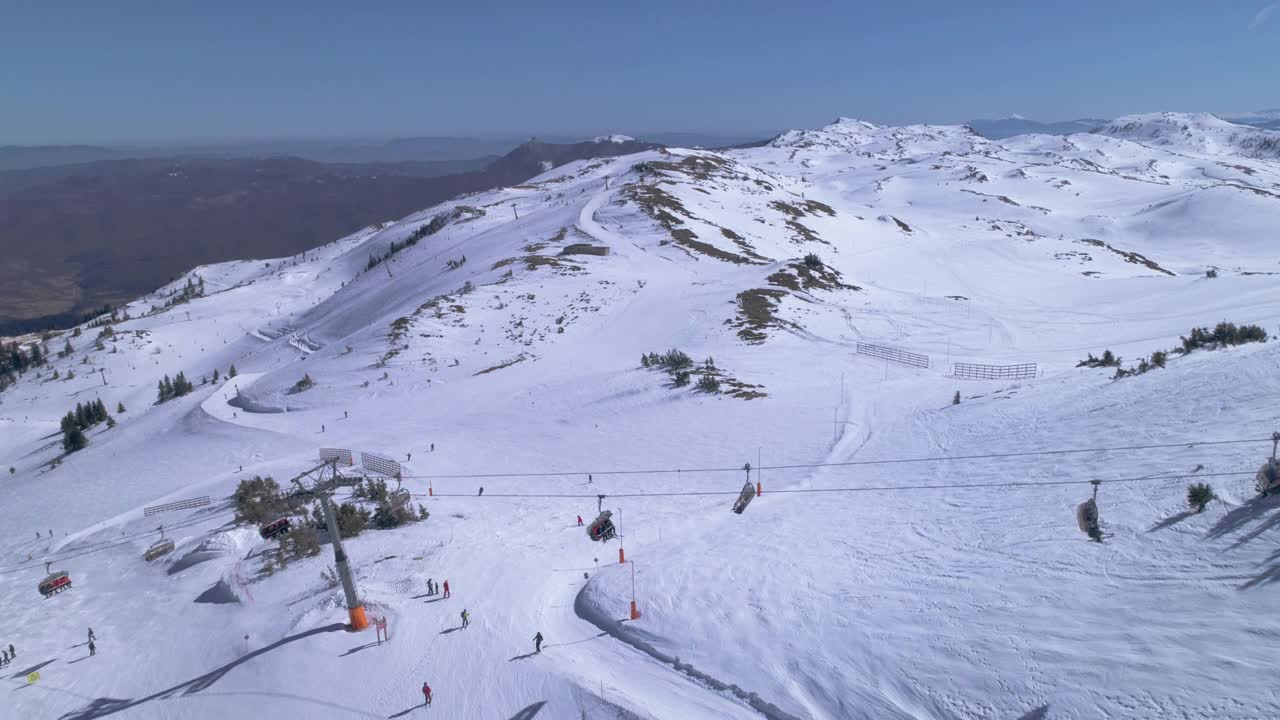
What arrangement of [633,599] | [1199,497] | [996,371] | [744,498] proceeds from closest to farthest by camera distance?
1. [1199,497]
2. [633,599]
3. [744,498]
4. [996,371]

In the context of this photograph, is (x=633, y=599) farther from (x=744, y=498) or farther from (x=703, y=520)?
(x=744, y=498)

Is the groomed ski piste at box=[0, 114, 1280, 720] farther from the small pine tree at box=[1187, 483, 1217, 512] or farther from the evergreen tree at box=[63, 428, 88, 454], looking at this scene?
the evergreen tree at box=[63, 428, 88, 454]

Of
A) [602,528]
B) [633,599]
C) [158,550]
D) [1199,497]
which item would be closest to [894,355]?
[1199,497]

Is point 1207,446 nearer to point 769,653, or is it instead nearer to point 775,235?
point 769,653

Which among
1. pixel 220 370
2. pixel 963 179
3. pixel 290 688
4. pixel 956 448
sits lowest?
pixel 220 370

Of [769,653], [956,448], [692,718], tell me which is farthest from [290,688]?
[956,448]

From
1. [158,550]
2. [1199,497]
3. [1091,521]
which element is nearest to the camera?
[1199,497]

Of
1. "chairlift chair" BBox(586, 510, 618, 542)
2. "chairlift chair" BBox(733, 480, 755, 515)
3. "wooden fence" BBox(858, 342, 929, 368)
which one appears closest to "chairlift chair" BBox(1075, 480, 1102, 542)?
"chairlift chair" BBox(733, 480, 755, 515)
